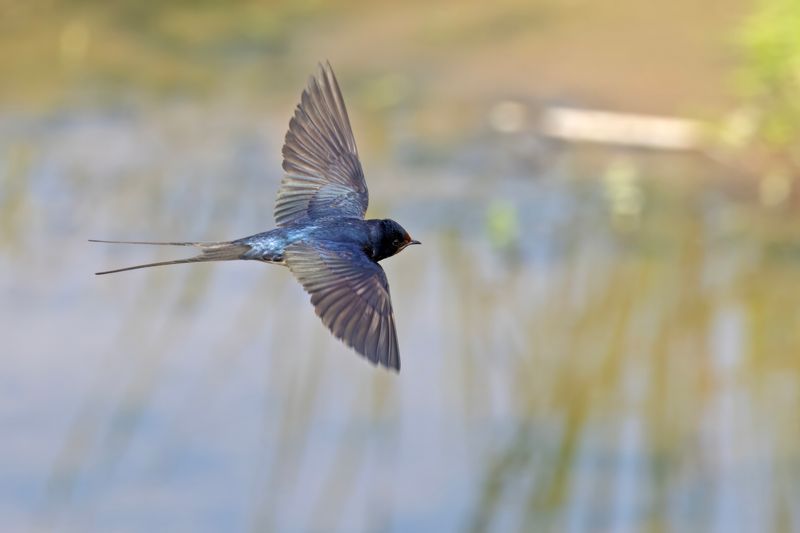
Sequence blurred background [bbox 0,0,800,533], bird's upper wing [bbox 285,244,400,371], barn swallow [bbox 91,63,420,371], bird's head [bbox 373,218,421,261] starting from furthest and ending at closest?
blurred background [bbox 0,0,800,533] → bird's head [bbox 373,218,421,261] → barn swallow [bbox 91,63,420,371] → bird's upper wing [bbox 285,244,400,371]

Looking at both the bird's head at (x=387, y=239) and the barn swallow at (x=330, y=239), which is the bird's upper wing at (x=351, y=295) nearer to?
the barn swallow at (x=330, y=239)

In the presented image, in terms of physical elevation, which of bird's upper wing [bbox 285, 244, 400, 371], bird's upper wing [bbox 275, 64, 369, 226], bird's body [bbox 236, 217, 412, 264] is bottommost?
bird's upper wing [bbox 285, 244, 400, 371]

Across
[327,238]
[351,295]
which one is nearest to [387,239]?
[327,238]

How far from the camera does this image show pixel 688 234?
8.42 metres

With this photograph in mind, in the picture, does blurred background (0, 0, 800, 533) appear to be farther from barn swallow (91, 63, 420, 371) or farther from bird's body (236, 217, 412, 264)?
bird's body (236, 217, 412, 264)

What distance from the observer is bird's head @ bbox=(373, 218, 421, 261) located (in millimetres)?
3840

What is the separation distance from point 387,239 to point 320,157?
48 centimetres

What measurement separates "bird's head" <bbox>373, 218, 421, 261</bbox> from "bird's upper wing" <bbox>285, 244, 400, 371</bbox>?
151 millimetres

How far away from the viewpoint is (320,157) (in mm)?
4258

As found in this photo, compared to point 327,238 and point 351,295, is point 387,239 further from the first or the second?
point 351,295

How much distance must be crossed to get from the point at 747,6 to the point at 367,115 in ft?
8.15

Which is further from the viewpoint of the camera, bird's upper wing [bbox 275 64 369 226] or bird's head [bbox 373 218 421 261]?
bird's upper wing [bbox 275 64 369 226]

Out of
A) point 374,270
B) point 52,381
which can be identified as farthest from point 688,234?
point 374,270

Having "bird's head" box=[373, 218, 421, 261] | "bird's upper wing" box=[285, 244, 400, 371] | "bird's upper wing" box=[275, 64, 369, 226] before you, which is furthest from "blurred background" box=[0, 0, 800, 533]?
"bird's upper wing" box=[285, 244, 400, 371]
